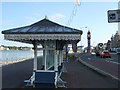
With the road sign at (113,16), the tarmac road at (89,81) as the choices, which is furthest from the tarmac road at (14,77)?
the road sign at (113,16)

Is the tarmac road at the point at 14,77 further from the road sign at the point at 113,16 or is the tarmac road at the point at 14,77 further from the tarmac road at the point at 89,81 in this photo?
the road sign at the point at 113,16

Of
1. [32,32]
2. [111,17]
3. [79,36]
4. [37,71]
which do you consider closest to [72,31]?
[79,36]

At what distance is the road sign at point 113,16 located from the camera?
23.9 feet

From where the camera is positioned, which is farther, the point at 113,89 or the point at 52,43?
the point at 52,43

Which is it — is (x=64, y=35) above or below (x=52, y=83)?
above

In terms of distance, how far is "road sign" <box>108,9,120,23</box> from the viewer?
286 inches

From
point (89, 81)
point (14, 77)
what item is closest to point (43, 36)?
point (89, 81)

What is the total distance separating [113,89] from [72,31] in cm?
336

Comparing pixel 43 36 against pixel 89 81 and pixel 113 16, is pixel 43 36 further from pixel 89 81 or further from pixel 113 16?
pixel 113 16

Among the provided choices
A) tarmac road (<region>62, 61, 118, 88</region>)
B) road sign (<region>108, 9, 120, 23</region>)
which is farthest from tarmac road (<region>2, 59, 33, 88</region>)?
road sign (<region>108, 9, 120, 23</region>)

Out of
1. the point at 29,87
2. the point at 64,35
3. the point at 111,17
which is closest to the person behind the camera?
the point at 111,17

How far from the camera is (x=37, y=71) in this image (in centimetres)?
1429

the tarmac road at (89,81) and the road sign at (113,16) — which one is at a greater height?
the road sign at (113,16)

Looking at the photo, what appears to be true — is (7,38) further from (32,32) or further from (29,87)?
(29,87)
